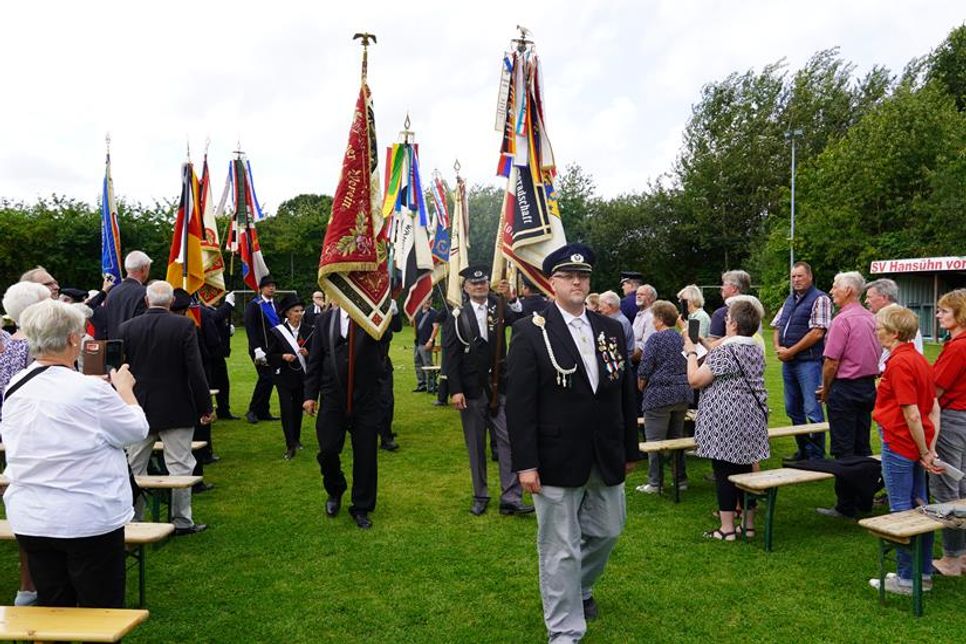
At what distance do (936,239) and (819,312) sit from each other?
94.7ft

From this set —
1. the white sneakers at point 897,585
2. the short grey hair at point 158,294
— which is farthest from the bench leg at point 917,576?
the short grey hair at point 158,294

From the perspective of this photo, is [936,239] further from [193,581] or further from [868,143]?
[193,581]

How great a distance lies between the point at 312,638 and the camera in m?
4.39

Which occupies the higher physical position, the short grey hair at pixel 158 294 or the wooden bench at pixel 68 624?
the short grey hair at pixel 158 294

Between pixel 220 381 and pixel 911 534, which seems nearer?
pixel 911 534

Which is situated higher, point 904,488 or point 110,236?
point 110,236

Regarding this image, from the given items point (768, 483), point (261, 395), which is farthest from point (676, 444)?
point (261, 395)

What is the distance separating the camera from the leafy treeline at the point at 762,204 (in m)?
Result: 32.5

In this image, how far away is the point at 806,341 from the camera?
7895 millimetres

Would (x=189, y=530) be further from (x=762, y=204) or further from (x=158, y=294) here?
A: (x=762, y=204)

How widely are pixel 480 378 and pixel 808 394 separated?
394 cm

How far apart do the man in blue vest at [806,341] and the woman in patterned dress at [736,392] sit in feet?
7.83

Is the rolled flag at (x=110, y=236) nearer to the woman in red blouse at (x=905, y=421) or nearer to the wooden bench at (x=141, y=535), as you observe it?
the wooden bench at (x=141, y=535)

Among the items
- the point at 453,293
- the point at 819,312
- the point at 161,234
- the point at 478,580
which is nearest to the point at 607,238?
the point at 161,234
